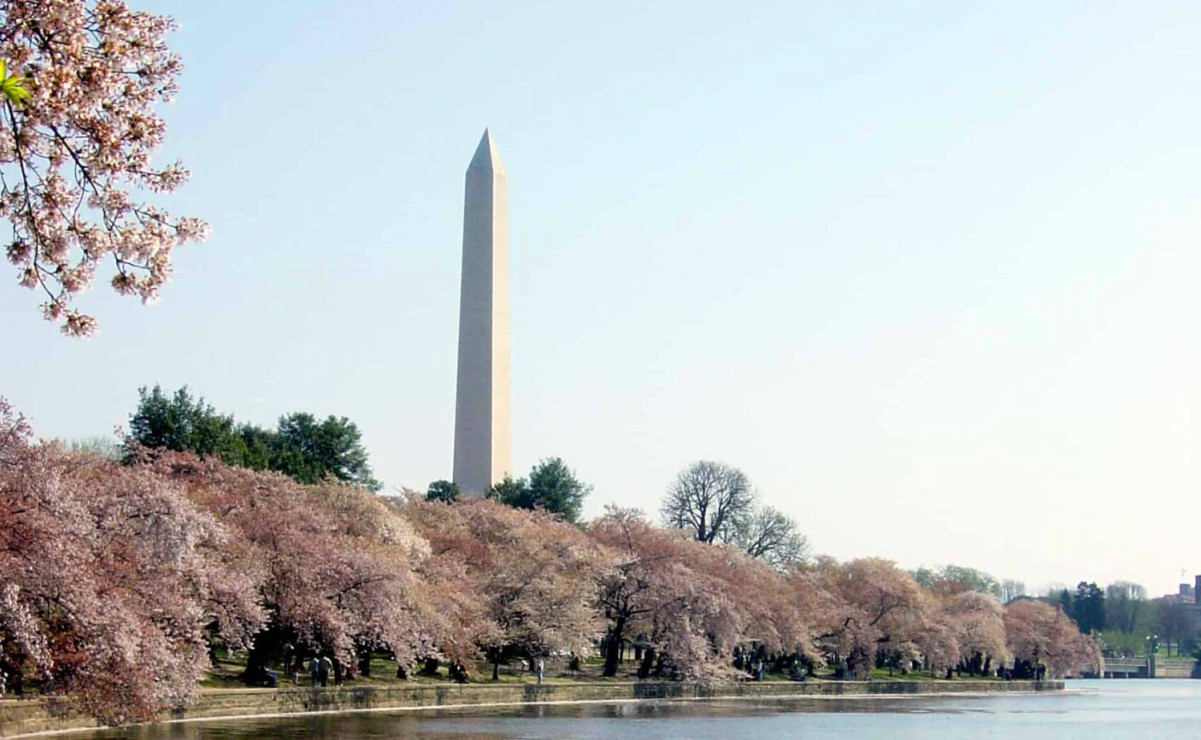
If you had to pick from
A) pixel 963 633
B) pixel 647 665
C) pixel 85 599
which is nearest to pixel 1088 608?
pixel 963 633

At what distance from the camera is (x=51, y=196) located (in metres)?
10.2

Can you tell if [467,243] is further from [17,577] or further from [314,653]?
[17,577]

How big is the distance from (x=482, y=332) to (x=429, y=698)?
34209 millimetres

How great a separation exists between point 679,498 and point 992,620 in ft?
73.2

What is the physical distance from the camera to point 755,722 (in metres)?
47.9

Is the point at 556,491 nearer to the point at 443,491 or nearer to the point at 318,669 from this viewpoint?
the point at 443,491

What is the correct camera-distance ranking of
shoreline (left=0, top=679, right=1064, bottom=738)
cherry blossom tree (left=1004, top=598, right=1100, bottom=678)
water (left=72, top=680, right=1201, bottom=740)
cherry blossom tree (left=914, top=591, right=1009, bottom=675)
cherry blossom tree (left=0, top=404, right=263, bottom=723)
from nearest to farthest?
cherry blossom tree (left=0, top=404, right=263, bottom=723) < shoreline (left=0, top=679, right=1064, bottom=738) < water (left=72, top=680, right=1201, bottom=740) < cherry blossom tree (left=914, top=591, right=1009, bottom=675) < cherry blossom tree (left=1004, top=598, right=1100, bottom=678)

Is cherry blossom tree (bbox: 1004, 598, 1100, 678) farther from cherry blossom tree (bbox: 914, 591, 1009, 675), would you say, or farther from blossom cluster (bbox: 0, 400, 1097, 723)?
blossom cluster (bbox: 0, 400, 1097, 723)

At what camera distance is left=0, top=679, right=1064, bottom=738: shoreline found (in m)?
30.5

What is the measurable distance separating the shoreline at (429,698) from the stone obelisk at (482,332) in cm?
2056

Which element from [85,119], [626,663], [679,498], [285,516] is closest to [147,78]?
[85,119]

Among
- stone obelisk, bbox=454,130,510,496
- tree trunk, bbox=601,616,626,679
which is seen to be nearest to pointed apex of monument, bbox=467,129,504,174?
stone obelisk, bbox=454,130,510,496

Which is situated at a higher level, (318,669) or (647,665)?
(318,669)

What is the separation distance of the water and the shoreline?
722 millimetres
